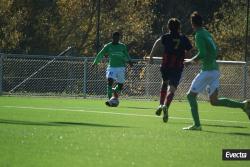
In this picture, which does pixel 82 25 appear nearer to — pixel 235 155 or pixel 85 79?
pixel 85 79

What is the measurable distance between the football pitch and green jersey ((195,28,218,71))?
1.22 metres

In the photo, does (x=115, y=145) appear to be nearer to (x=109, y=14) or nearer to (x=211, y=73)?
(x=211, y=73)

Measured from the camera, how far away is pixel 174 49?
17.3 m

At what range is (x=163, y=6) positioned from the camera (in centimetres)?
5466

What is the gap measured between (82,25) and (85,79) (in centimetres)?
1154

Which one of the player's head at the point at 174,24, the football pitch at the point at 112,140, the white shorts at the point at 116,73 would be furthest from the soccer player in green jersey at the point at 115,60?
the player's head at the point at 174,24

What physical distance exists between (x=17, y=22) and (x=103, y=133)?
28841mm

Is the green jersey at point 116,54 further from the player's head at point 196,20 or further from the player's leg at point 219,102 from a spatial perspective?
the player's head at point 196,20

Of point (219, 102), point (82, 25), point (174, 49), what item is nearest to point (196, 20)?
point (219, 102)

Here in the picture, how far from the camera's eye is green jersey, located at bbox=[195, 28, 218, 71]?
48.8ft

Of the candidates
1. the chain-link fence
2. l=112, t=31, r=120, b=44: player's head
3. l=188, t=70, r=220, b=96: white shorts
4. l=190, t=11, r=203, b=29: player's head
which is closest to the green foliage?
the chain-link fence

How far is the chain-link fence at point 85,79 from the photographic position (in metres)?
32.5

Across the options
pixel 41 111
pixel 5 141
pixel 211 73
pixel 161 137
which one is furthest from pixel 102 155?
pixel 41 111

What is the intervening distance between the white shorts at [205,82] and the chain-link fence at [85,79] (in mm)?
16871
